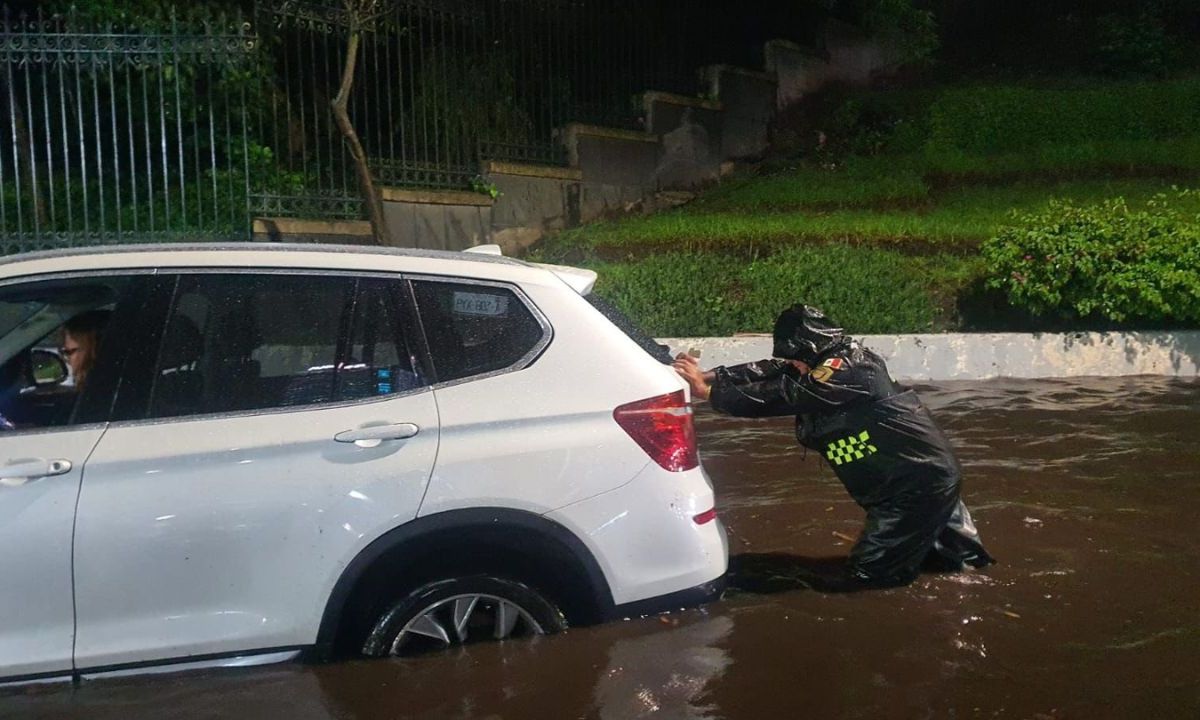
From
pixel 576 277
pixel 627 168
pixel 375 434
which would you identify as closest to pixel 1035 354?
pixel 627 168

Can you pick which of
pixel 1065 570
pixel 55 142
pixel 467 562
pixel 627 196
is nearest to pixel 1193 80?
pixel 627 196

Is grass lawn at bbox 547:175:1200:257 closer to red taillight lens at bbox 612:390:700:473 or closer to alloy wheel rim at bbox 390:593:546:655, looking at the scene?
red taillight lens at bbox 612:390:700:473

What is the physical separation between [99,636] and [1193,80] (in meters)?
18.2

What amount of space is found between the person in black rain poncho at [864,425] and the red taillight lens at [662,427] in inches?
35.1

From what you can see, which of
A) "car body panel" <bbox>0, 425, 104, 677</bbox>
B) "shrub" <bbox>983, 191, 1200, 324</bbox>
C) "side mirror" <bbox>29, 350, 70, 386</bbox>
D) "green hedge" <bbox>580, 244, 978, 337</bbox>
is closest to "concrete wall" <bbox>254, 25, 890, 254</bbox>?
"green hedge" <bbox>580, 244, 978, 337</bbox>

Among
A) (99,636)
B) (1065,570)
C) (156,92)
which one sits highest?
(156,92)

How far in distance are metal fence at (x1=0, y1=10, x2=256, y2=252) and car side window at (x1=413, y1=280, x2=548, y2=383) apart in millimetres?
6768

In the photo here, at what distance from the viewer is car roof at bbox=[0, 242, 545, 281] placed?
3.66 metres

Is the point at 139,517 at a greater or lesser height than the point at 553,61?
lesser

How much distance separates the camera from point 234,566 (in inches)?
137

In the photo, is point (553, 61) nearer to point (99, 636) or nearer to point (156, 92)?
point (156, 92)

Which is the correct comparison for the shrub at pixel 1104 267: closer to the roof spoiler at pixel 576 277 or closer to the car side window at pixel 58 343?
the roof spoiler at pixel 576 277

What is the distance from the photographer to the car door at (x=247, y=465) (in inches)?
135

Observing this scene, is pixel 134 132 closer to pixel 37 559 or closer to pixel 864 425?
pixel 37 559
